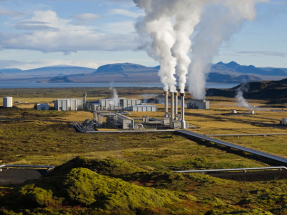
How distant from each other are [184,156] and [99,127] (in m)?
30.2

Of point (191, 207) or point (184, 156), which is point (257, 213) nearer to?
point (191, 207)

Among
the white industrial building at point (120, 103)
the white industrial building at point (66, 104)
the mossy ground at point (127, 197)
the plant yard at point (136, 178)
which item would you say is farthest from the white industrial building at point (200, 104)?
the mossy ground at point (127, 197)

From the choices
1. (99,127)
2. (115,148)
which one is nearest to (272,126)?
(99,127)

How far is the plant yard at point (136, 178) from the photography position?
752 inches

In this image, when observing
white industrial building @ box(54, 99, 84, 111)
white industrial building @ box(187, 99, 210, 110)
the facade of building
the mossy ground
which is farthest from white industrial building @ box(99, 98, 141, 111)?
the mossy ground

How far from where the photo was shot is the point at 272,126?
2803 inches

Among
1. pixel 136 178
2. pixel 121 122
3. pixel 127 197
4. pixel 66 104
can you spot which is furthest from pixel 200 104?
pixel 127 197

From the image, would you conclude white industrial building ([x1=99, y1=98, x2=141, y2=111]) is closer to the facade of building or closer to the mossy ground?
the facade of building

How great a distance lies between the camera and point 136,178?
28.4m

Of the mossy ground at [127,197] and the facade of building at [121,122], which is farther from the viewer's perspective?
the facade of building at [121,122]

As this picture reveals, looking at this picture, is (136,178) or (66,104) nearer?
(136,178)

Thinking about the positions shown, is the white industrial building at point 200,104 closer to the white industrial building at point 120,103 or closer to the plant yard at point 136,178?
the white industrial building at point 120,103

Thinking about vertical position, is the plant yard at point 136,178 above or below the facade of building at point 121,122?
below

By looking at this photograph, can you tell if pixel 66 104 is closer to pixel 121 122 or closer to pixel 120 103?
pixel 120 103
